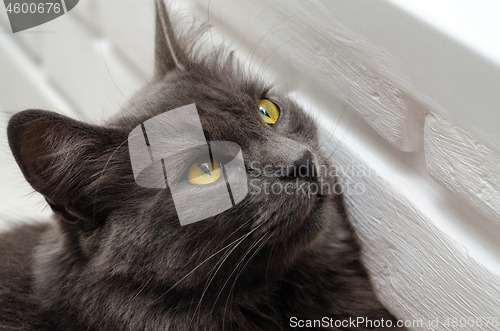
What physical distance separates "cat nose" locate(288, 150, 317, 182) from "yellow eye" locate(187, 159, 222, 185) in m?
0.17

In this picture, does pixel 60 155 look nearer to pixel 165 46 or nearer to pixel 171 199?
pixel 171 199

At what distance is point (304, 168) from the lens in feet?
3.03

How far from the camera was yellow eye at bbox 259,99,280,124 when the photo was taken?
1052 mm

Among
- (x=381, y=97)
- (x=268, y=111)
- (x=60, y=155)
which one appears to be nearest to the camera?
(x=60, y=155)

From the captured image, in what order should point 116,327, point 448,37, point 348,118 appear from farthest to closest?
point 348,118, point 116,327, point 448,37

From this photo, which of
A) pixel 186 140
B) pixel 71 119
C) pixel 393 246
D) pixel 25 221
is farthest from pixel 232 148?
pixel 25 221

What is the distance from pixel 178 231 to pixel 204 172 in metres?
0.15

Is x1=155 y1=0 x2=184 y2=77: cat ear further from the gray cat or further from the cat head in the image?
the cat head

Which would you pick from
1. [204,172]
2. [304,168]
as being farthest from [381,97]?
[204,172]

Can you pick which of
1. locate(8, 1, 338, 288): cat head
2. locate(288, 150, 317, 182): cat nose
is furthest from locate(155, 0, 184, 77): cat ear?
locate(288, 150, 317, 182): cat nose

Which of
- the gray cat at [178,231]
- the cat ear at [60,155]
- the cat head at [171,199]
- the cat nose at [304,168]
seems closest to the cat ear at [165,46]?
the gray cat at [178,231]

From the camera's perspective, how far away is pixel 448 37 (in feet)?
2.28

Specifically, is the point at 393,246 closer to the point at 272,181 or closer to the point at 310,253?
the point at 310,253

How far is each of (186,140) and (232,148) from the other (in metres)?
0.11
